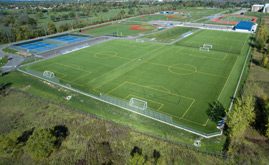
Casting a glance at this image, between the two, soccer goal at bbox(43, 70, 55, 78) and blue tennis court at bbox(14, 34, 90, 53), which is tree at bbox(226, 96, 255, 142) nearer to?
soccer goal at bbox(43, 70, 55, 78)

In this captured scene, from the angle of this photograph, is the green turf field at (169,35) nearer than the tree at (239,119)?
No

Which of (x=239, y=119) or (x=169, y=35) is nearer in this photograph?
(x=239, y=119)

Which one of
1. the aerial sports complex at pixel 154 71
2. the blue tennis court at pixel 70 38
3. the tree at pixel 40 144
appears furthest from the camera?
the blue tennis court at pixel 70 38

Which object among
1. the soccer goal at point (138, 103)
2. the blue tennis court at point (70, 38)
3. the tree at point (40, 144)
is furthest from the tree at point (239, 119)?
the blue tennis court at point (70, 38)

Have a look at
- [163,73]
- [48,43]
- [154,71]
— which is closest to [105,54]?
[154,71]

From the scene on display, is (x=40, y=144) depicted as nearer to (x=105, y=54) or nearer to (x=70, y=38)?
(x=105, y=54)

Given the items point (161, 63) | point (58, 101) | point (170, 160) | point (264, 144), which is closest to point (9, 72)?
point (58, 101)

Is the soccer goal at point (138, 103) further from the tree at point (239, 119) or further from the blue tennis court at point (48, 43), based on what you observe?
the blue tennis court at point (48, 43)

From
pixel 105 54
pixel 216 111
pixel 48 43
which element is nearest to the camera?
pixel 216 111
